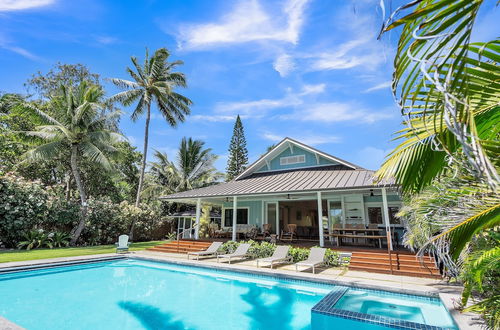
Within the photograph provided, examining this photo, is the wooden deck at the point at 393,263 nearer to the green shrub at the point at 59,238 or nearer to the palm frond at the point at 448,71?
the palm frond at the point at 448,71

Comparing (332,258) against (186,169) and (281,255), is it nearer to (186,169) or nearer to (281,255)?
(281,255)

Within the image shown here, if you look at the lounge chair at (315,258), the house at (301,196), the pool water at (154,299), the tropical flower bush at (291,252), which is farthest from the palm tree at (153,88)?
the lounge chair at (315,258)

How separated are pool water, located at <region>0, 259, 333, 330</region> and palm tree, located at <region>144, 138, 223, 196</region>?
1678 cm

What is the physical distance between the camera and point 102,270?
1169cm

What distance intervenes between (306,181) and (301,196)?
1.95 metres

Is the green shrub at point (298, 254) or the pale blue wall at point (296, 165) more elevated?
the pale blue wall at point (296, 165)

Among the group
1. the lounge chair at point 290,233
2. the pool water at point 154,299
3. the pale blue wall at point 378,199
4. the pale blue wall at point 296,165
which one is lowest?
the pool water at point 154,299

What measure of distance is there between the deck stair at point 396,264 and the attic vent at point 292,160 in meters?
8.18

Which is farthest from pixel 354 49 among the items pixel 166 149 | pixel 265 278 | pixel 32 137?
pixel 166 149

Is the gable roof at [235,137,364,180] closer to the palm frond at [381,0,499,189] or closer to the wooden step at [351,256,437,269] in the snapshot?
the wooden step at [351,256,437,269]

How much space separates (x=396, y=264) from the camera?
949 centimetres

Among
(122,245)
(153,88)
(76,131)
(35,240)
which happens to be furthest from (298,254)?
(153,88)

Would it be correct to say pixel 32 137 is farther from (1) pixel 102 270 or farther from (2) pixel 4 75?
(1) pixel 102 270

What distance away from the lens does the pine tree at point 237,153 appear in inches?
1528
